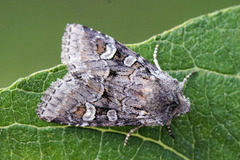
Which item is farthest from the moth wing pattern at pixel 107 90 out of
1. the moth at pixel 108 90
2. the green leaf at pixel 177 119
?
the green leaf at pixel 177 119

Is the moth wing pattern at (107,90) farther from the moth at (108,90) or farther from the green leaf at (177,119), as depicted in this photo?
the green leaf at (177,119)

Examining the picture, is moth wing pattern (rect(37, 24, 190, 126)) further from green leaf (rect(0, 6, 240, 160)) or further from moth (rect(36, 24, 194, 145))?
green leaf (rect(0, 6, 240, 160))

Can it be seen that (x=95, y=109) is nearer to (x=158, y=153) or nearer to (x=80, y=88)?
(x=80, y=88)

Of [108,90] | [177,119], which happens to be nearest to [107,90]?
[108,90]

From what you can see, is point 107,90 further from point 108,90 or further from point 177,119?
point 177,119

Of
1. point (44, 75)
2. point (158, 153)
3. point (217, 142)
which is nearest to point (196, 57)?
Result: point (217, 142)

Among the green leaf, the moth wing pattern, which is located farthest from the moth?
the green leaf
